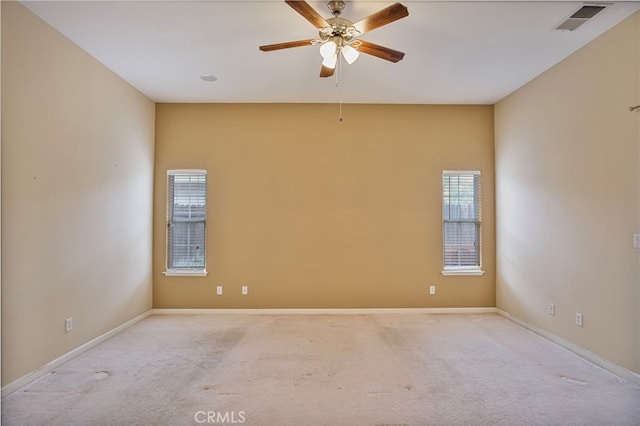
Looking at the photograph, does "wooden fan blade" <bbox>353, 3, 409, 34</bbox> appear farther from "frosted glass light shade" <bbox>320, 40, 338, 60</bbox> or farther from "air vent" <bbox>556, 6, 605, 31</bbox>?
"air vent" <bbox>556, 6, 605, 31</bbox>

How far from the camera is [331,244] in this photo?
491cm

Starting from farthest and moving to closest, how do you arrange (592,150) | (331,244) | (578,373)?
(331,244), (592,150), (578,373)

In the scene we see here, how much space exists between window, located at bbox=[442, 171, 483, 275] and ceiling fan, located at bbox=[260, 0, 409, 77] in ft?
8.68

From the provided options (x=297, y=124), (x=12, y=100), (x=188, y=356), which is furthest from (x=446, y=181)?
(x=12, y=100)

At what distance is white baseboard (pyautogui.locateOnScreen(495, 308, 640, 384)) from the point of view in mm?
2858

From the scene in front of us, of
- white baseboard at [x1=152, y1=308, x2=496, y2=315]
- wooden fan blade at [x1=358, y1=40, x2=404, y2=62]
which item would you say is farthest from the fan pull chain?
white baseboard at [x1=152, y1=308, x2=496, y2=315]

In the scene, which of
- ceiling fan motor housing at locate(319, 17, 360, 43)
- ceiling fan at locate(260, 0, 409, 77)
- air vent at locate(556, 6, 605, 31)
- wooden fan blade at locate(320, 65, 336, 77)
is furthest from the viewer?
wooden fan blade at locate(320, 65, 336, 77)

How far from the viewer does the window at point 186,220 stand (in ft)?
16.1

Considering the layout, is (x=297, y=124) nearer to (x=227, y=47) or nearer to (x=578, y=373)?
(x=227, y=47)

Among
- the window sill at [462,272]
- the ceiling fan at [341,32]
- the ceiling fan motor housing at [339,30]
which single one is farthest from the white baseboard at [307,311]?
the ceiling fan motor housing at [339,30]

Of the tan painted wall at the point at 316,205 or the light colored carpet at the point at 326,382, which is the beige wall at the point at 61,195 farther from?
the tan painted wall at the point at 316,205

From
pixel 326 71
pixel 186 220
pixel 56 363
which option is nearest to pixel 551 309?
pixel 326 71

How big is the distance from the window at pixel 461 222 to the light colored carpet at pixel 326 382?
112 centimetres

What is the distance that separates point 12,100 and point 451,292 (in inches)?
204
